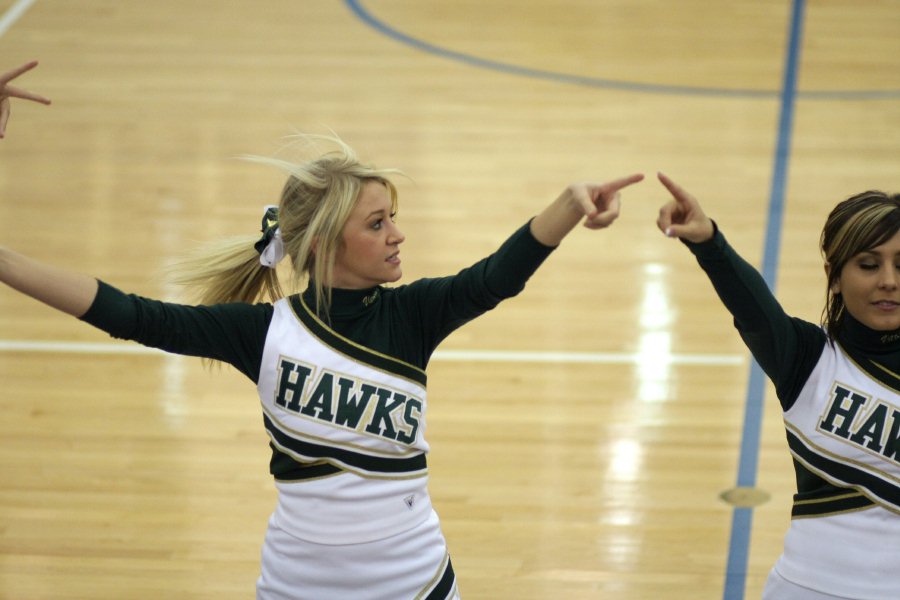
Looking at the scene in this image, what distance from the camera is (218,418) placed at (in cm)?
466

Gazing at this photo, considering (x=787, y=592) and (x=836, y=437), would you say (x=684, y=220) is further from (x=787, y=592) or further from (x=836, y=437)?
(x=787, y=592)

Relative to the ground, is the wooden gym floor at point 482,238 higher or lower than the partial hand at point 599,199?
lower

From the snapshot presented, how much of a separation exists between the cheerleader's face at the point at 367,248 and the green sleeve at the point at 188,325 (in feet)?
0.56

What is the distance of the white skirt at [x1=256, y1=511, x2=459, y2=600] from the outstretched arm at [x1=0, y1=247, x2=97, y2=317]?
57cm

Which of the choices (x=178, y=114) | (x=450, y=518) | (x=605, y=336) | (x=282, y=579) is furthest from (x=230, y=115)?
(x=282, y=579)

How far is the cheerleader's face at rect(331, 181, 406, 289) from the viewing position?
2535 millimetres

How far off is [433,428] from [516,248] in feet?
7.56

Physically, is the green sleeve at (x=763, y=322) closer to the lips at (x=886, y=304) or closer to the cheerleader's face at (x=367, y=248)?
the lips at (x=886, y=304)

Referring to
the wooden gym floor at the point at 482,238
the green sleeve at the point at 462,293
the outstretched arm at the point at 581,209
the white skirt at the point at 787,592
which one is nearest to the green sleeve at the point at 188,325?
the green sleeve at the point at 462,293

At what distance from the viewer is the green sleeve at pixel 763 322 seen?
2.33 m

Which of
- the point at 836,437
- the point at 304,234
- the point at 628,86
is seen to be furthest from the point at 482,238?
the point at 836,437

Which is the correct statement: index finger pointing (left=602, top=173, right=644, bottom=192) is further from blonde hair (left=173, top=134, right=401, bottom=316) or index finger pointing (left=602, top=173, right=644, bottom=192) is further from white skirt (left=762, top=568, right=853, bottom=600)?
white skirt (left=762, top=568, right=853, bottom=600)

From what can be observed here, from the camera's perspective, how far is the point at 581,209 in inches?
90.1

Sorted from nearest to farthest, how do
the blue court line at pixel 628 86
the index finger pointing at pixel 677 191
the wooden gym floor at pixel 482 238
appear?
the index finger pointing at pixel 677 191
the wooden gym floor at pixel 482 238
the blue court line at pixel 628 86
